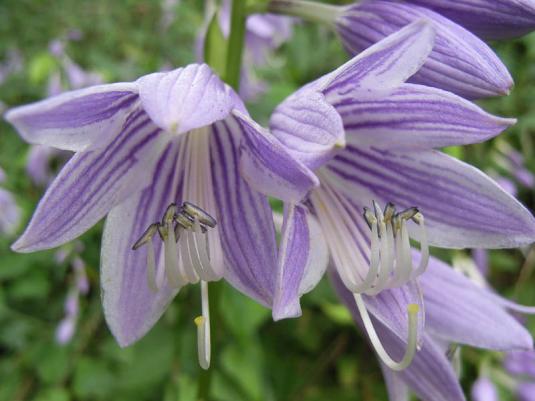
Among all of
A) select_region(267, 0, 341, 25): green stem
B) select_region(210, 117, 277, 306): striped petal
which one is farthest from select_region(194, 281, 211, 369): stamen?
select_region(267, 0, 341, 25): green stem

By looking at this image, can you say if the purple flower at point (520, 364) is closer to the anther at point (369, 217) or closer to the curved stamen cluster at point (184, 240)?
the anther at point (369, 217)

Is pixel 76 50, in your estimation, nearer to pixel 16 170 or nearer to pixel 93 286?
pixel 16 170

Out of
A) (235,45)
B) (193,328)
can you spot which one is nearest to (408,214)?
(235,45)

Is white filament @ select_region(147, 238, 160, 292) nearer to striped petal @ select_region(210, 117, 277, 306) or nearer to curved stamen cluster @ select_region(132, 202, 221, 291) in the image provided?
curved stamen cluster @ select_region(132, 202, 221, 291)

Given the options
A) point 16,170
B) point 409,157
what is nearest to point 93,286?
point 16,170

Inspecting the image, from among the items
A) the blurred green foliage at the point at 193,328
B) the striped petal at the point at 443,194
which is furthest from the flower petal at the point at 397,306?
the blurred green foliage at the point at 193,328
